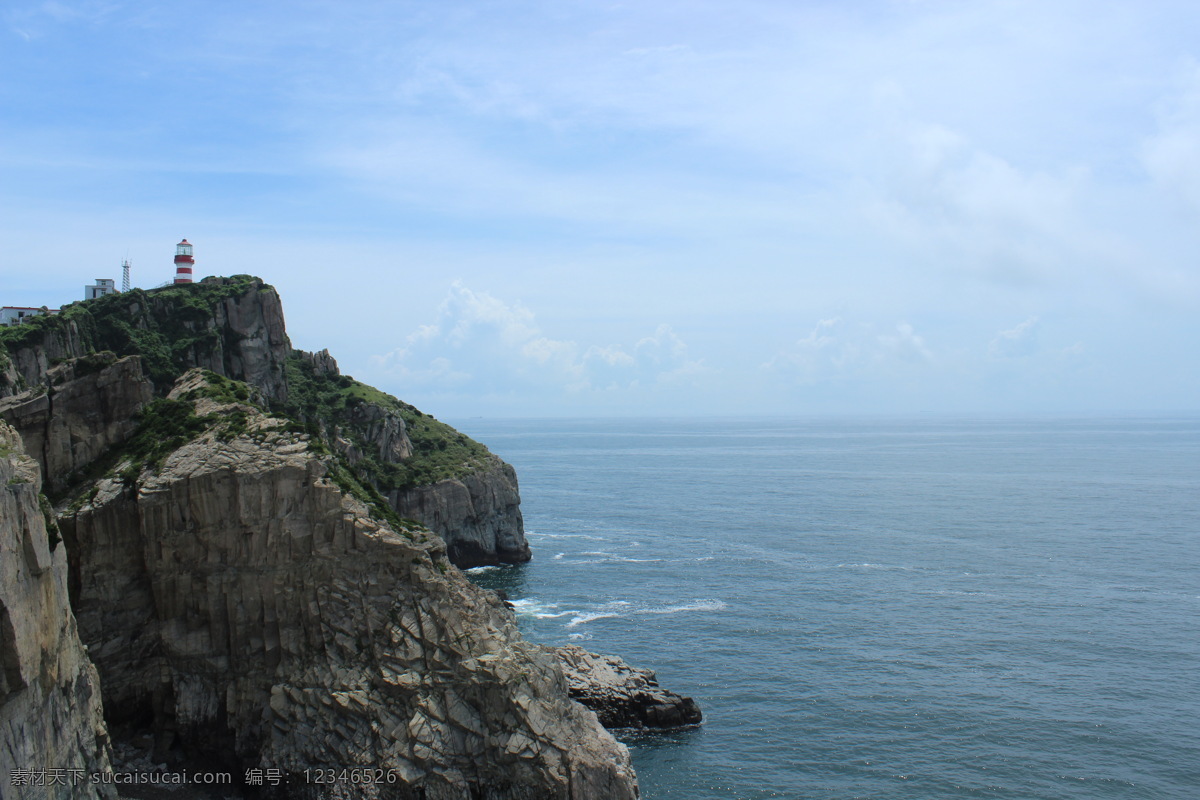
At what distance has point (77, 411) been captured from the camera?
188ft

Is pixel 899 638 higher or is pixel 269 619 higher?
pixel 269 619

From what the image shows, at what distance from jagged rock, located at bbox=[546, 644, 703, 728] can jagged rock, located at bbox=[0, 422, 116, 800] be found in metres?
31.3

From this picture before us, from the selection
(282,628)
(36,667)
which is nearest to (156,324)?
(282,628)

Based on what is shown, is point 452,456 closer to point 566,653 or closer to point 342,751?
point 566,653

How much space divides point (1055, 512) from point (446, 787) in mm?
130809

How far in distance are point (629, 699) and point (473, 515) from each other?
59.7m

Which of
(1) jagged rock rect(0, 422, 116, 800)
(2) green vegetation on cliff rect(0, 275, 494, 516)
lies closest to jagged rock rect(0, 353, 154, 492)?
(2) green vegetation on cliff rect(0, 275, 494, 516)

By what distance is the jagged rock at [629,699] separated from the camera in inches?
2539

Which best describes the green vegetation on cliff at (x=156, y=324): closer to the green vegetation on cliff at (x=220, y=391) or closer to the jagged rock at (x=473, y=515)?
the green vegetation on cliff at (x=220, y=391)

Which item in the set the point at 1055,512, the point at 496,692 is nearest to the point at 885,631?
the point at 496,692

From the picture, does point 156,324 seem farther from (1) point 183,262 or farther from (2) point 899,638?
(2) point 899,638

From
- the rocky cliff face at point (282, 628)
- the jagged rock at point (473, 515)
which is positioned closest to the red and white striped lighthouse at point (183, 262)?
the jagged rock at point (473, 515)

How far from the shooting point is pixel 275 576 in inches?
2053

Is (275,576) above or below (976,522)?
above
